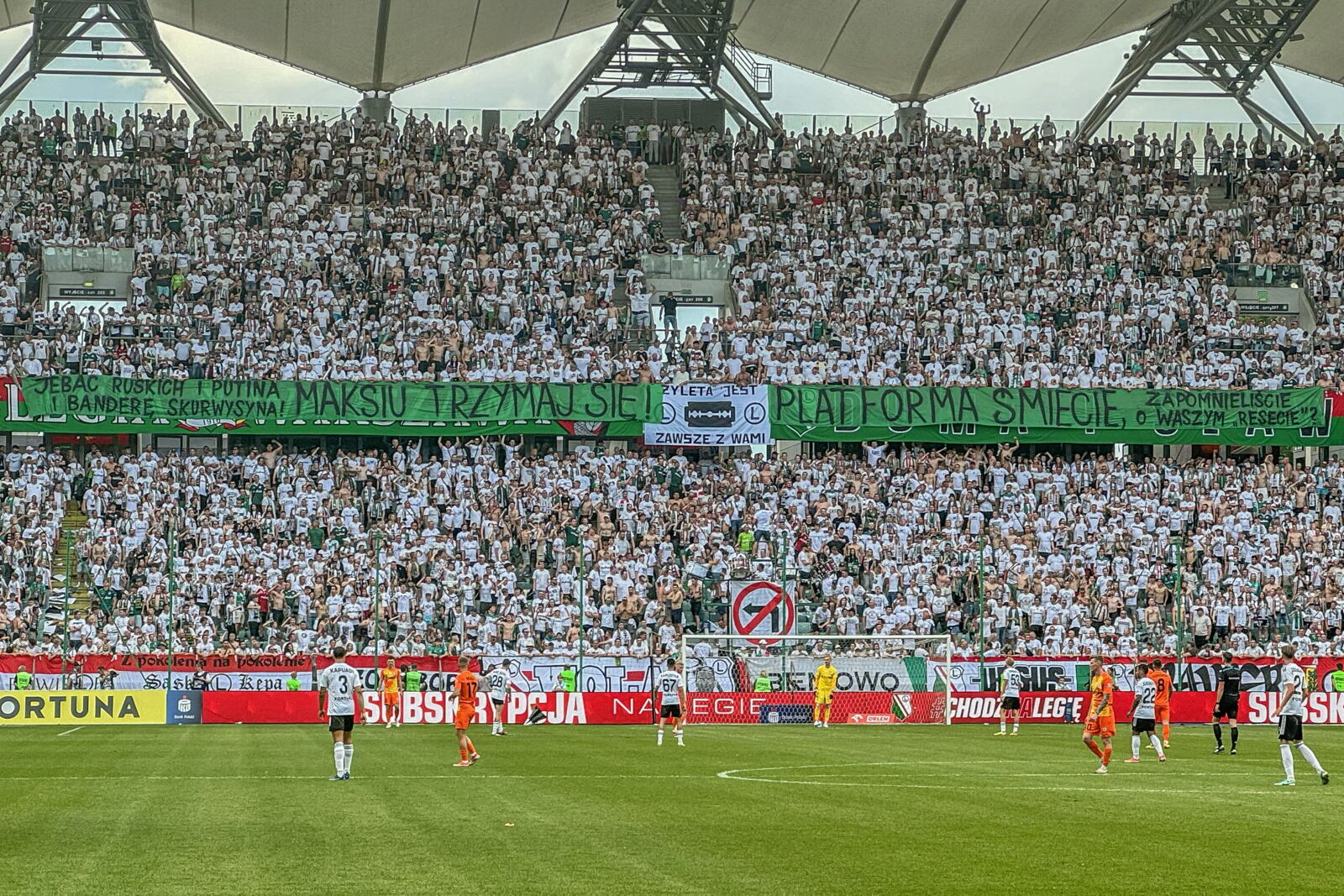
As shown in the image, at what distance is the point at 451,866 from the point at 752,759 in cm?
1367

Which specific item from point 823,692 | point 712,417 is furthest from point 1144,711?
point 712,417

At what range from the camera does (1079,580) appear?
47219 millimetres

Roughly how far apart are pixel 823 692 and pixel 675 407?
13.8 meters

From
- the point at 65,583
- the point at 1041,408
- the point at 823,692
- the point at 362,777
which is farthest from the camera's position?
the point at 1041,408

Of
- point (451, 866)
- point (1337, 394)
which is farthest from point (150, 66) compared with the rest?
point (451, 866)

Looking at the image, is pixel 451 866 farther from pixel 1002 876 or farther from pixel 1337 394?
pixel 1337 394

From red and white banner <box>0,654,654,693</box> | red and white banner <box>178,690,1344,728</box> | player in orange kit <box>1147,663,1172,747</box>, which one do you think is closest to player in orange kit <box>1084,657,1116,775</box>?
player in orange kit <box>1147,663,1172,747</box>

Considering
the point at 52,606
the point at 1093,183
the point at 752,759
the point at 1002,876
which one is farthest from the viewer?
the point at 1093,183

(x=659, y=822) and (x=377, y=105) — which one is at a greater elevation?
(x=377, y=105)

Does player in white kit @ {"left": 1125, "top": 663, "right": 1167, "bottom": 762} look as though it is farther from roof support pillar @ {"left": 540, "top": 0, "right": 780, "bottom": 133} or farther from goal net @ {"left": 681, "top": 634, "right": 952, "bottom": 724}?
roof support pillar @ {"left": 540, "top": 0, "right": 780, "bottom": 133}

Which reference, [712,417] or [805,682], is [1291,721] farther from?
[712,417]

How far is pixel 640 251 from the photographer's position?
56812 mm

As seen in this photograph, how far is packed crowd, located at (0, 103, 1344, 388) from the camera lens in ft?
171

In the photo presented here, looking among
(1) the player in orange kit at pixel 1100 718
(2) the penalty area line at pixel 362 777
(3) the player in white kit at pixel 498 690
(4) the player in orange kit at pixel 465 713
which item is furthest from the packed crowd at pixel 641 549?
(2) the penalty area line at pixel 362 777
